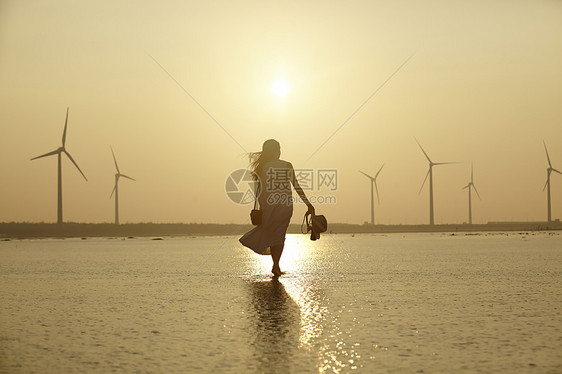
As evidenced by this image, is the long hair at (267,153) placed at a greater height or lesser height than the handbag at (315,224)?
greater

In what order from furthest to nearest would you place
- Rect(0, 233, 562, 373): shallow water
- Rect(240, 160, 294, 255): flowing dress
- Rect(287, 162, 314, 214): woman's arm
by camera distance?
1. Rect(240, 160, 294, 255): flowing dress
2. Rect(287, 162, 314, 214): woman's arm
3. Rect(0, 233, 562, 373): shallow water

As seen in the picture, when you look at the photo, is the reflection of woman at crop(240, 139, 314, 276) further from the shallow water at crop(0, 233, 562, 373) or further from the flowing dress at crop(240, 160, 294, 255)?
the shallow water at crop(0, 233, 562, 373)

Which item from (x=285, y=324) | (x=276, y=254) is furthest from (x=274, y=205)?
(x=285, y=324)

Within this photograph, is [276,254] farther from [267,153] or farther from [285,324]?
[285,324]

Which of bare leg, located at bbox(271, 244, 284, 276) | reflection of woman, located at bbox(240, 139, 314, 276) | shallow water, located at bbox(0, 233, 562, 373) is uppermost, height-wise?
reflection of woman, located at bbox(240, 139, 314, 276)

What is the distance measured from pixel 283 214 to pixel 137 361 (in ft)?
25.9

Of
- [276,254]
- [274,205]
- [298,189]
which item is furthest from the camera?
[276,254]

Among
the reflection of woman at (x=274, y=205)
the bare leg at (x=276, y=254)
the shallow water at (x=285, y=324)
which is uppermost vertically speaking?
the reflection of woman at (x=274, y=205)

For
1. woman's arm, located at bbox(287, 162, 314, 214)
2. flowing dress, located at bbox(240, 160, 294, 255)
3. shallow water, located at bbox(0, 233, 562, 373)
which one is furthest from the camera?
flowing dress, located at bbox(240, 160, 294, 255)

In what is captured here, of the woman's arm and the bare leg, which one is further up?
the woman's arm

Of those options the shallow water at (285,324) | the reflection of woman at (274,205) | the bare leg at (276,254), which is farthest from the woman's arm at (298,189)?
the shallow water at (285,324)

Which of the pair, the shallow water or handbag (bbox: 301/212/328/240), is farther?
handbag (bbox: 301/212/328/240)

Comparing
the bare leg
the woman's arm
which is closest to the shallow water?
the bare leg

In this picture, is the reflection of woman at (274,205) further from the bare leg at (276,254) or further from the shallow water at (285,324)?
the shallow water at (285,324)
